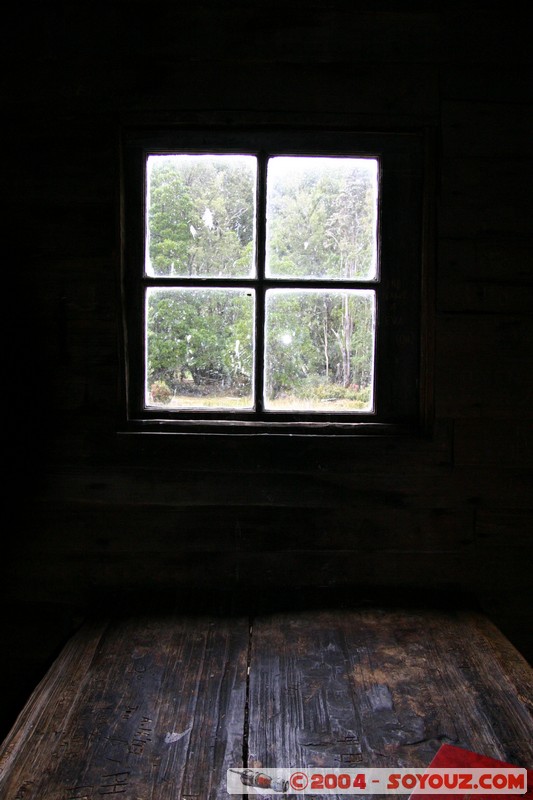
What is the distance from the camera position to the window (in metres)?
1.48

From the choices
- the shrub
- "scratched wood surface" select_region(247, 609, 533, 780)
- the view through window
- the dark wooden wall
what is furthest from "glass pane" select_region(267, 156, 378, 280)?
"scratched wood surface" select_region(247, 609, 533, 780)

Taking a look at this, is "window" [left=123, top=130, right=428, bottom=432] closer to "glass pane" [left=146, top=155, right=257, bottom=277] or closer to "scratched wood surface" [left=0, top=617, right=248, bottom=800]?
"glass pane" [left=146, top=155, right=257, bottom=277]

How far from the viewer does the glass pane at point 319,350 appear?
4.93 ft

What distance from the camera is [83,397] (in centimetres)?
147

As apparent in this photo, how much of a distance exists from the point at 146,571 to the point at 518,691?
91 centimetres

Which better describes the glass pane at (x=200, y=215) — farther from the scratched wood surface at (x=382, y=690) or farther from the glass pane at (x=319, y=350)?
the scratched wood surface at (x=382, y=690)

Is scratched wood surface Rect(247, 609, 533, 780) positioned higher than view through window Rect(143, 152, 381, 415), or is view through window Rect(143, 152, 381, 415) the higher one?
view through window Rect(143, 152, 381, 415)

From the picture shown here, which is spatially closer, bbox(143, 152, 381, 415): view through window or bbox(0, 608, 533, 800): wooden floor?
bbox(0, 608, 533, 800): wooden floor

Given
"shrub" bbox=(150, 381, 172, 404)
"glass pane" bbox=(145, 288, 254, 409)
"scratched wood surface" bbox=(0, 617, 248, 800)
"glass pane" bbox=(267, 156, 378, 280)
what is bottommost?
"scratched wood surface" bbox=(0, 617, 248, 800)

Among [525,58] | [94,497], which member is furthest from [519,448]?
[94,497]

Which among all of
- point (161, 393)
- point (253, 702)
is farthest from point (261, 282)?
point (253, 702)

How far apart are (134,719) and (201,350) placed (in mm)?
881

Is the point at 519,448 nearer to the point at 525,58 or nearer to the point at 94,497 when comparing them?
the point at 525,58

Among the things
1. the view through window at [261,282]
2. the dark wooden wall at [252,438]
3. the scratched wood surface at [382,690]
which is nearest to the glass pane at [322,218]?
the view through window at [261,282]
